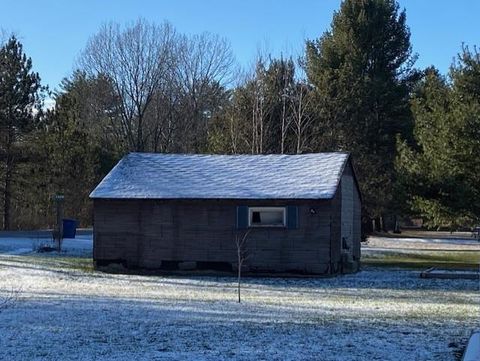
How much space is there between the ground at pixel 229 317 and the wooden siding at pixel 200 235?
1.00 meters

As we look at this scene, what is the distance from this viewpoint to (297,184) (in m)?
22.2

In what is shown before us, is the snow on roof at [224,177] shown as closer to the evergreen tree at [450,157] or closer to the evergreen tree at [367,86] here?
the evergreen tree at [450,157]

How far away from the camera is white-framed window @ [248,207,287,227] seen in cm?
2189

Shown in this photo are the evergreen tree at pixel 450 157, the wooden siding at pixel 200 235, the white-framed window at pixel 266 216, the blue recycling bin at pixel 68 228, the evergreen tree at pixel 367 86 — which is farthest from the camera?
the evergreen tree at pixel 367 86

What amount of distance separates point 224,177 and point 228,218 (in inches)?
72.1

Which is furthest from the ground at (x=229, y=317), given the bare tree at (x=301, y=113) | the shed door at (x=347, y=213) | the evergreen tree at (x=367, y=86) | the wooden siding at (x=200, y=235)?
the evergreen tree at (x=367, y=86)

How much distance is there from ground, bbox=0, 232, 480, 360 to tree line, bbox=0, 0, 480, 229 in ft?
71.4

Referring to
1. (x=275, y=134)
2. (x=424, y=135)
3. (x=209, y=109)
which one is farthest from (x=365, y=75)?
(x=424, y=135)

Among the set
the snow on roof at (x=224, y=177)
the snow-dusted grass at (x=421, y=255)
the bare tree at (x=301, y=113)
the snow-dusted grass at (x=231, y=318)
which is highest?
the bare tree at (x=301, y=113)

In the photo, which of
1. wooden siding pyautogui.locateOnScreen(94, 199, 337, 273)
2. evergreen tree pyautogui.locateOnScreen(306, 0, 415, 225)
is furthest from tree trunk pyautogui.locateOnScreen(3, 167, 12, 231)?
wooden siding pyautogui.locateOnScreen(94, 199, 337, 273)

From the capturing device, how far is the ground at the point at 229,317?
9.16 metres

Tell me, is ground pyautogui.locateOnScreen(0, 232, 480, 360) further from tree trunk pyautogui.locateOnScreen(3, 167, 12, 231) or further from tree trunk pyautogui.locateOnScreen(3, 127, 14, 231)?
tree trunk pyautogui.locateOnScreen(3, 167, 12, 231)

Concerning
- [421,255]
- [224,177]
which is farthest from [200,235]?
[421,255]

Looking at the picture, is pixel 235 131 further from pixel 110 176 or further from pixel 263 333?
pixel 263 333
